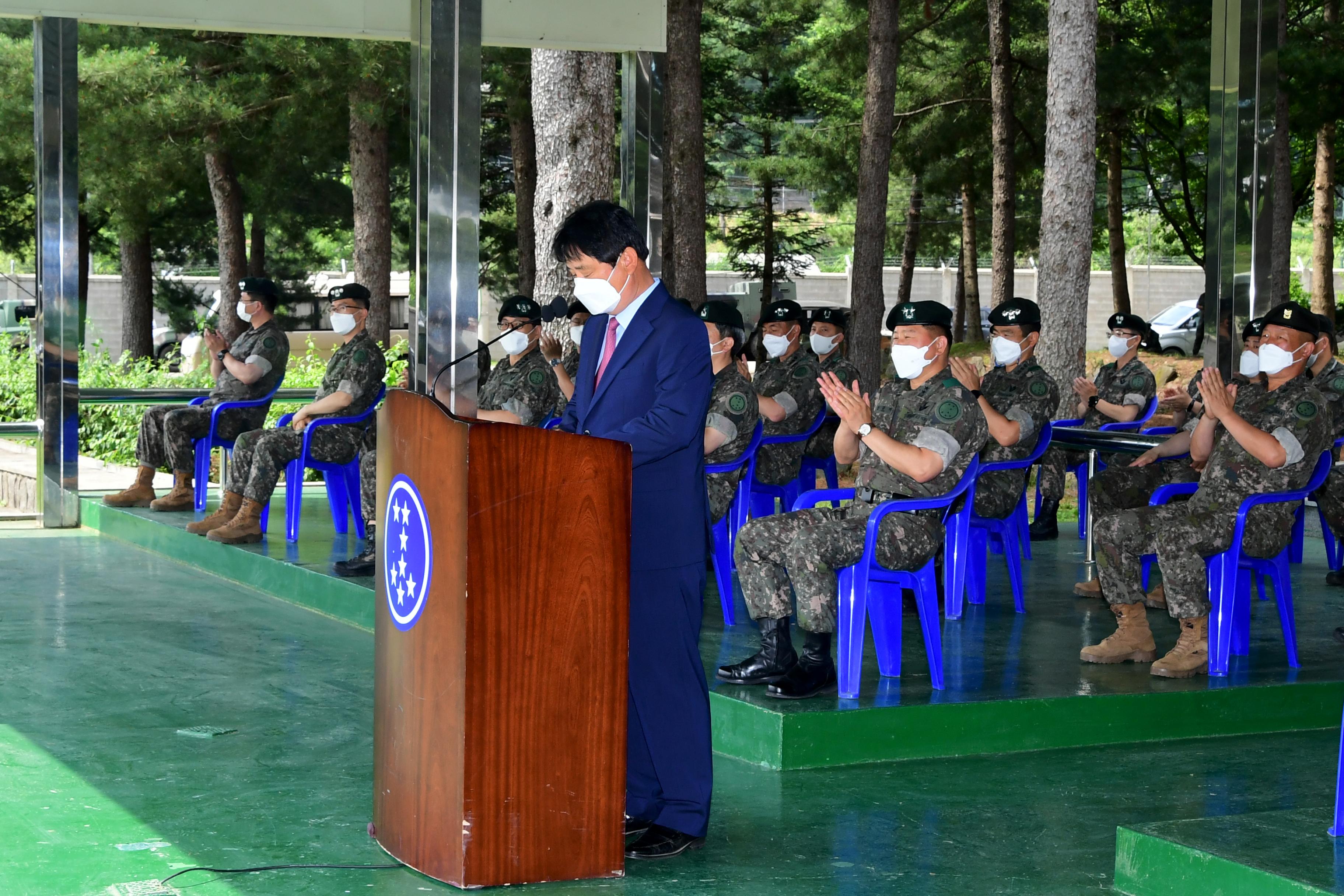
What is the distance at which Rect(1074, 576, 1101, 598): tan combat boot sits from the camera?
6957mm

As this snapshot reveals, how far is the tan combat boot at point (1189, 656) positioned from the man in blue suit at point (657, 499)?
2.18m

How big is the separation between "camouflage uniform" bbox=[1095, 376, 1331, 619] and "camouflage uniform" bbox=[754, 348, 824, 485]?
2.25 metres

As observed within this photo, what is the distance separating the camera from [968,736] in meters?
4.90

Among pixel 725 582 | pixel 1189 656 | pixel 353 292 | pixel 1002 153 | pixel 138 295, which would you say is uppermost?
pixel 1002 153

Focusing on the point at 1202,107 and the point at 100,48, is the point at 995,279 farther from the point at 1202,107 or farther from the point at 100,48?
the point at 100,48

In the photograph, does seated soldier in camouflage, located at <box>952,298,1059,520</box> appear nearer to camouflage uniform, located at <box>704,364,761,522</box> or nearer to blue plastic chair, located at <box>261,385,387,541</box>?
camouflage uniform, located at <box>704,364,761,522</box>

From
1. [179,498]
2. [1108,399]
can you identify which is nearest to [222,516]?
[179,498]

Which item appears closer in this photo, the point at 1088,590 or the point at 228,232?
the point at 1088,590

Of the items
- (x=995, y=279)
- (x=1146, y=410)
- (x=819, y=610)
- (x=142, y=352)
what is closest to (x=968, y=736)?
(x=819, y=610)

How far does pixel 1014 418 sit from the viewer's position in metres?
6.85

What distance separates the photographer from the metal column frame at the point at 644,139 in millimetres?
9086

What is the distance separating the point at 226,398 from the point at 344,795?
17.1ft

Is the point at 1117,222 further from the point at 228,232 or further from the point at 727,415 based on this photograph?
the point at 727,415

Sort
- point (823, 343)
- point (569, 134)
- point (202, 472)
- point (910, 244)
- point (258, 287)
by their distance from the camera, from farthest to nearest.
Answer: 1. point (910, 244)
2. point (202, 472)
3. point (569, 134)
4. point (258, 287)
5. point (823, 343)
